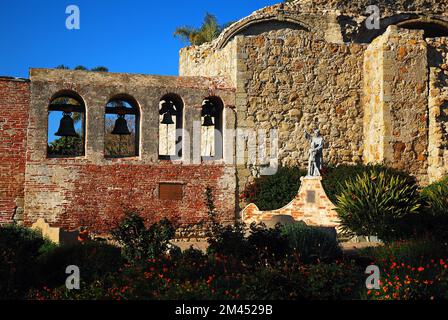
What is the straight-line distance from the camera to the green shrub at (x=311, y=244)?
12.5 metres

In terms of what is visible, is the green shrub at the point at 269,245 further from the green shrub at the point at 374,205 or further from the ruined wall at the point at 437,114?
the ruined wall at the point at 437,114

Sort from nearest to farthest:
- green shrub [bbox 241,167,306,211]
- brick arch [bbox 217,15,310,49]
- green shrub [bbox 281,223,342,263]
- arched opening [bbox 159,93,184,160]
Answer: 1. green shrub [bbox 281,223,342,263]
2. green shrub [bbox 241,167,306,211]
3. arched opening [bbox 159,93,184,160]
4. brick arch [bbox 217,15,310,49]

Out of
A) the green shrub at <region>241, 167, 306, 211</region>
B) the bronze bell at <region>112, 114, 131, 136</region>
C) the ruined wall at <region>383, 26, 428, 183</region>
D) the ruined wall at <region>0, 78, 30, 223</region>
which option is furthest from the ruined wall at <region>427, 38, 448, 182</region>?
the ruined wall at <region>0, 78, 30, 223</region>

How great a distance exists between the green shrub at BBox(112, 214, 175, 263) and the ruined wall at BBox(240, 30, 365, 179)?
297 inches

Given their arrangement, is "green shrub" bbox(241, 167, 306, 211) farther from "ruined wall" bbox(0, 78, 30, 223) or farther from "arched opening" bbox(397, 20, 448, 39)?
"arched opening" bbox(397, 20, 448, 39)

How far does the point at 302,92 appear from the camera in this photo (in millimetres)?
20734

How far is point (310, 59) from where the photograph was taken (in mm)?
20891

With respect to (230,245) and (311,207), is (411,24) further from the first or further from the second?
(230,245)

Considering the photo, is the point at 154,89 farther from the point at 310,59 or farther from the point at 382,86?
the point at 382,86

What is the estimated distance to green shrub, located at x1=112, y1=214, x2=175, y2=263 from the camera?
1261cm

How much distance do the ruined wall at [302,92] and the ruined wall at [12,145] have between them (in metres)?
6.30

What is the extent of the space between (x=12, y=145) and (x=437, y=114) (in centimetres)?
1261

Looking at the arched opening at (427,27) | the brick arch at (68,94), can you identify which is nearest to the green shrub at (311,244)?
the brick arch at (68,94)

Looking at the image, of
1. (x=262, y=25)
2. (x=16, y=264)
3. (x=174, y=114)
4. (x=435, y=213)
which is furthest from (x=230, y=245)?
(x=262, y=25)
